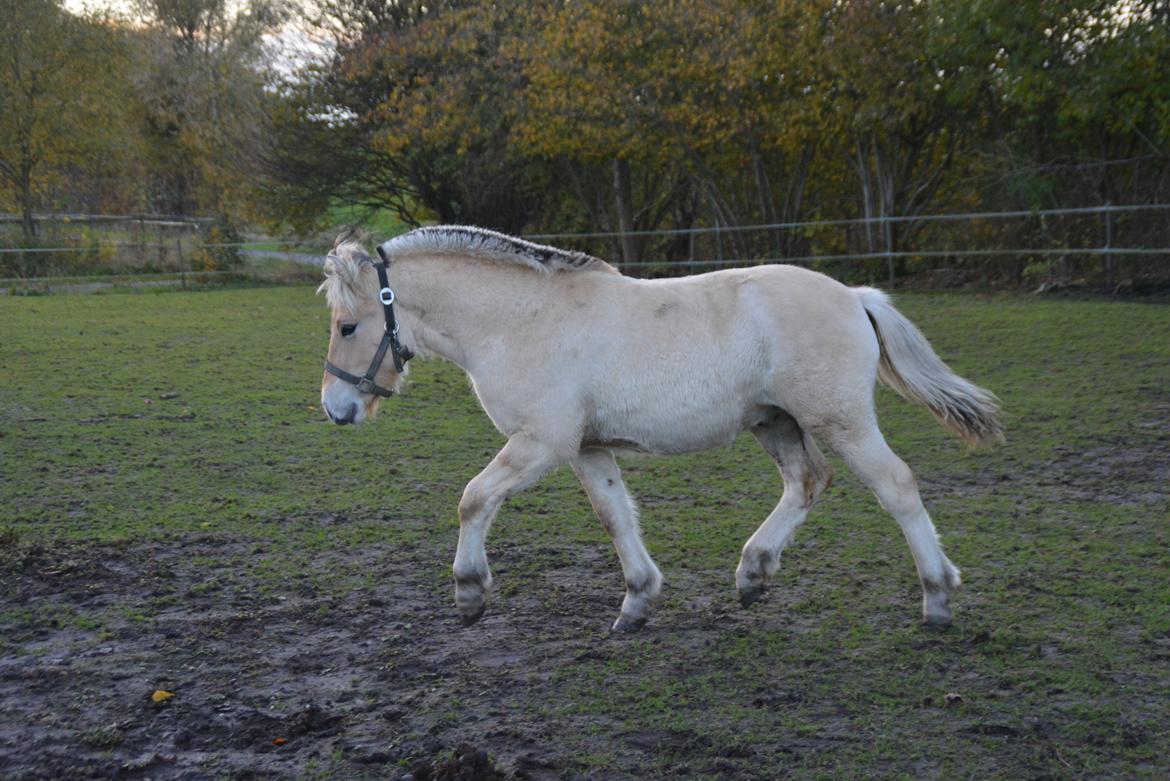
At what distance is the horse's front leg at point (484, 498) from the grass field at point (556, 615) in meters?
0.25

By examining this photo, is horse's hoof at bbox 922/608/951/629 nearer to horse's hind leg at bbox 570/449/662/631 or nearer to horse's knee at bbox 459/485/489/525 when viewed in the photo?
horse's hind leg at bbox 570/449/662/631

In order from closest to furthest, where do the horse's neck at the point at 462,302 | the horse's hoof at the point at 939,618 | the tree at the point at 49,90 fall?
the horse's hoof at the point at 939,618 < the horse's neck at the point at 462,302 < the tree at the point at 49,90

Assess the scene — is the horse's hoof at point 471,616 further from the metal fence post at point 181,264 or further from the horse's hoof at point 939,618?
the metal fence post at point 181,264

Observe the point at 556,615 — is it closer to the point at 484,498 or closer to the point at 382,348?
the point at 484,498

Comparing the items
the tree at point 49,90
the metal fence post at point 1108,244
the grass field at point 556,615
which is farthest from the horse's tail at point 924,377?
the tree at point 49,90

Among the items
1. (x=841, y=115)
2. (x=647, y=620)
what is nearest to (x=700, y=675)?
(x=647, y=620)

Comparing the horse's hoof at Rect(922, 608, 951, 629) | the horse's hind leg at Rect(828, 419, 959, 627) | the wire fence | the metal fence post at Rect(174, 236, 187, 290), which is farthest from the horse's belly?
the metal fence post at Rect(174, 236, 187, 290)

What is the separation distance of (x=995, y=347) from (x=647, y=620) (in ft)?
29.3

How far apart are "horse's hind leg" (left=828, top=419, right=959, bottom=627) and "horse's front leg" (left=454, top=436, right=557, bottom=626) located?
4.01 ft

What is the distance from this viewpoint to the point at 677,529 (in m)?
6.12

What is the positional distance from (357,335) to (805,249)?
17346 mm

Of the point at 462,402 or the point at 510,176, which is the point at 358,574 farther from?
the point at 510,176

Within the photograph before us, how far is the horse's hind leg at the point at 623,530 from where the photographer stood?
4691 millimetres

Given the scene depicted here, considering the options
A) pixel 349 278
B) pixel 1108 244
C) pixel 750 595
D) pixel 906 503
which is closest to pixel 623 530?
pixel 750 595
